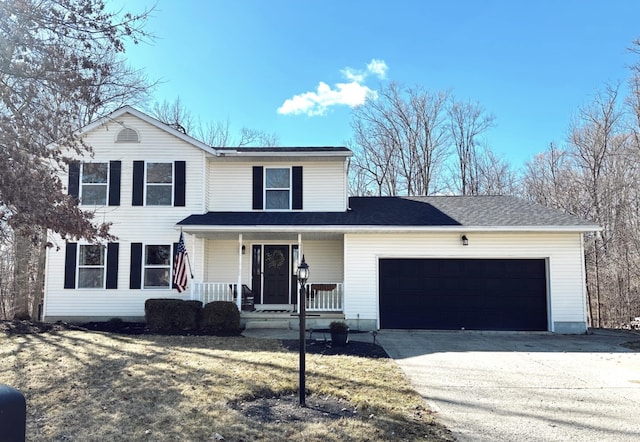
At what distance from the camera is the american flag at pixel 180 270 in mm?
11688

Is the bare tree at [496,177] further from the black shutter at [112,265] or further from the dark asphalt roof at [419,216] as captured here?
the black shutter at [112,265]

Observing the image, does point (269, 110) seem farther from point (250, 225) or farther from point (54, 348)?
point (54, 348)

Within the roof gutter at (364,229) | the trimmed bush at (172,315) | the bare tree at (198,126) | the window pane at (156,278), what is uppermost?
the bare tree at (198,126)

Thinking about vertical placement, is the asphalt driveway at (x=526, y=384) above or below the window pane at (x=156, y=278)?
below

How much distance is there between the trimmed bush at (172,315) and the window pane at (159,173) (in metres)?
3.96

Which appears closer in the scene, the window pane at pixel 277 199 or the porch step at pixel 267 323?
the porch step at pixel 267 323

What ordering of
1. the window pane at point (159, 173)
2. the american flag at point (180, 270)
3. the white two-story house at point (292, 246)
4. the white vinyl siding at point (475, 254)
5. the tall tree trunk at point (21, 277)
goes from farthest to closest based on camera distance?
the tall tree trunk at point (21, 277), the window pane at point (159, 173), the white two-story house at point (292, 246), the white vinyl siding at point (475, 254), the american flag at point (180, 270)

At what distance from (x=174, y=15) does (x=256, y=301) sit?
847cm

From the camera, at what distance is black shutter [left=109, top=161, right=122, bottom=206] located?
13.1 m

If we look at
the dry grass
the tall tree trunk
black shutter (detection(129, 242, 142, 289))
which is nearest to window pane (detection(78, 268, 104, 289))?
black shutter (detection(129, 242, 142, 289))

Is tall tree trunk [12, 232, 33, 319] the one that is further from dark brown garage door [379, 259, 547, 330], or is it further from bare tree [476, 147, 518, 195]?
bare tree [476, 147, 518, 195]

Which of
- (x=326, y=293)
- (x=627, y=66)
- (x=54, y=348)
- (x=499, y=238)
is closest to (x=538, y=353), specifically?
(x=499, y=238)

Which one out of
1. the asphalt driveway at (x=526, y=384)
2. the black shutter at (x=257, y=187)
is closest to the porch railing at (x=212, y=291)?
the black shutter at (x=257, y=187)

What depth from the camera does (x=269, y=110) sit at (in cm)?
2170
